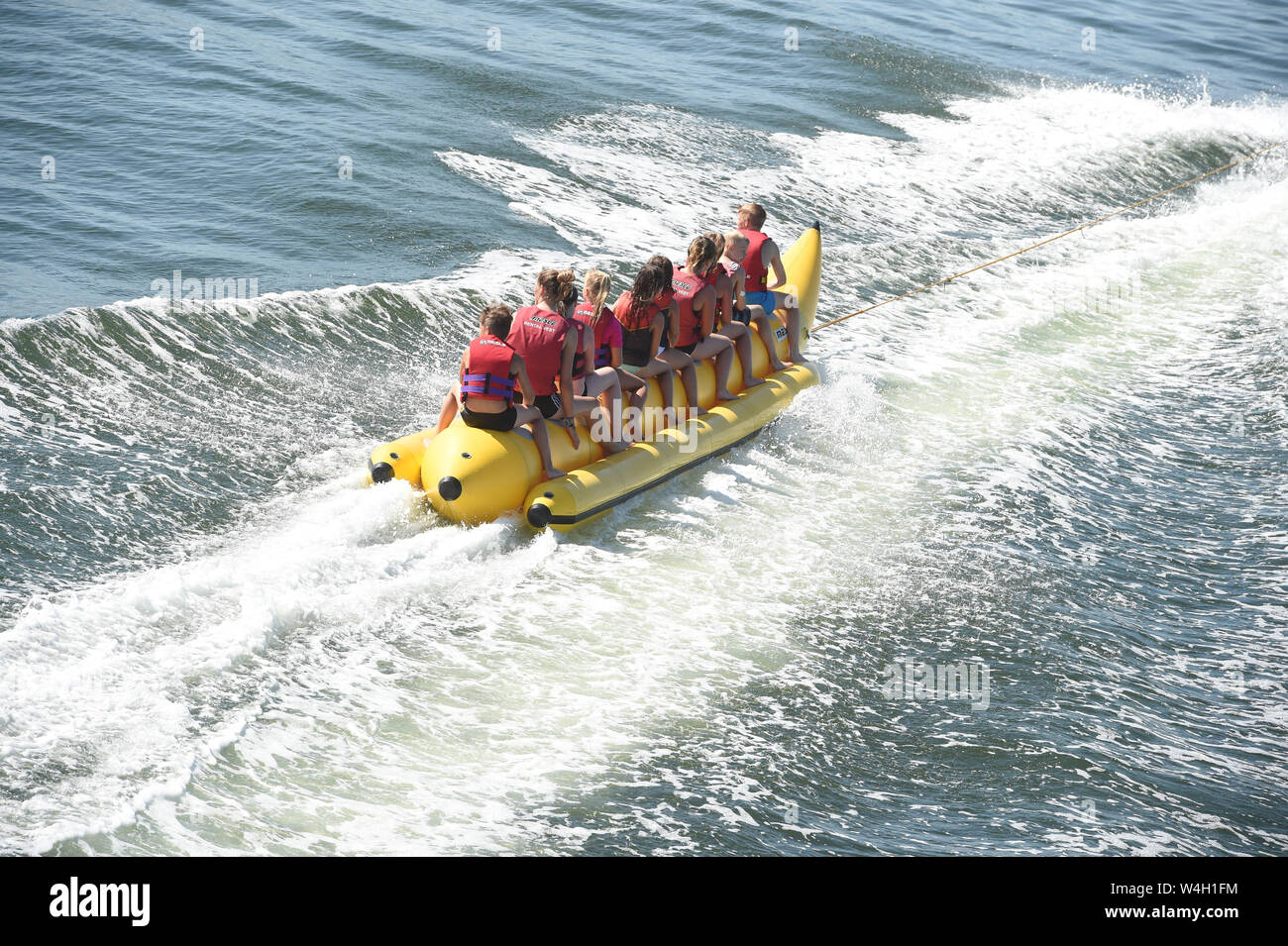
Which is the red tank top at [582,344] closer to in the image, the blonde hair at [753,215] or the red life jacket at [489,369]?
the red life jacket at [489,369]

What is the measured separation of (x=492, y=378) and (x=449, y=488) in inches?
23.6

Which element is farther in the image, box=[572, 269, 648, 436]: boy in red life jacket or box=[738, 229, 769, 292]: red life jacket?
box=[738, 229, 769, 292]: red life jacket

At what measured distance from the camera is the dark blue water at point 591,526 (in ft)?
13.8

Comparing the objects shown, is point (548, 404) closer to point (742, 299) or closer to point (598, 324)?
point (598, 324)

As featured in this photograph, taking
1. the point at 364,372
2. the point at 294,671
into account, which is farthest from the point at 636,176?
the point at 294,671

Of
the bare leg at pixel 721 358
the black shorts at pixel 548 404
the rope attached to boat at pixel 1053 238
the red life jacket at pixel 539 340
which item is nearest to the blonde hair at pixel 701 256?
the bare leg at pixel 721 358

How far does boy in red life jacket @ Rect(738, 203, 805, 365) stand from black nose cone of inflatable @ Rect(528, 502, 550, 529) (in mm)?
2594

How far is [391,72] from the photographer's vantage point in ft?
42.8

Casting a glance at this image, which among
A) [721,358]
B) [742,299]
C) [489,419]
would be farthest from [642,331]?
[489,419]

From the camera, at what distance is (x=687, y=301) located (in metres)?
6.97

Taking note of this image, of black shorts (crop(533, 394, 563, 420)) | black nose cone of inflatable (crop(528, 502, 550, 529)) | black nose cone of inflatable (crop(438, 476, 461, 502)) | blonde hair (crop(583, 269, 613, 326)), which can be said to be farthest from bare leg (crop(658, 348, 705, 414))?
black nose cone of inflatable (crop(438, 476, 461, 502))

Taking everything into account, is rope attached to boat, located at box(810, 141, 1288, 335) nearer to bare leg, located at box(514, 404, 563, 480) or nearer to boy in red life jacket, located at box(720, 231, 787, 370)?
boy in red life jacket, located at box(720, 231, 787, 370)

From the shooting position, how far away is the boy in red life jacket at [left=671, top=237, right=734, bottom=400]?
6.94 m
